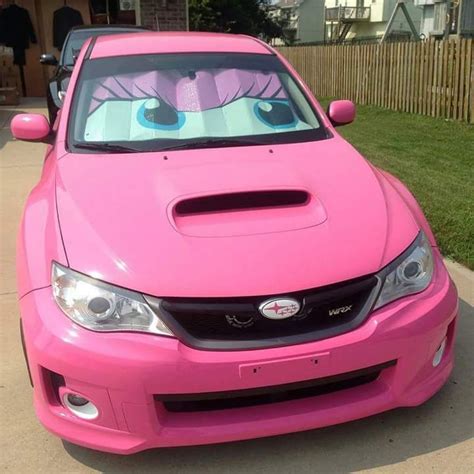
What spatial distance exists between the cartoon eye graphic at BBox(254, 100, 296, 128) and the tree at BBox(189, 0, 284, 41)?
2866 cm

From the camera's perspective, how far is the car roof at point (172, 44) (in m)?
3.86

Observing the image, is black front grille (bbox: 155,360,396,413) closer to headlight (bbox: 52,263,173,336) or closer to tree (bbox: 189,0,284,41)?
headlight (bbox: 52,263,173,336)

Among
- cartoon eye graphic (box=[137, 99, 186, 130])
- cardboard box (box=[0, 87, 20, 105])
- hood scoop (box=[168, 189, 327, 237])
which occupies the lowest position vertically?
cardboard box (box=[0, 87, 20, 105])

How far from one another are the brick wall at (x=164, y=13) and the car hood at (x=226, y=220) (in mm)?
13081

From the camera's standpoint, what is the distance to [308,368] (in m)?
2.27

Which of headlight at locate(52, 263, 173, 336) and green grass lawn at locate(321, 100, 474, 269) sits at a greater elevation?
headlight at locate(52, 263, 173, 336)

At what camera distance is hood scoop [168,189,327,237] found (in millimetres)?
2512

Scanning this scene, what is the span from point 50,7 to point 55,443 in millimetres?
14091

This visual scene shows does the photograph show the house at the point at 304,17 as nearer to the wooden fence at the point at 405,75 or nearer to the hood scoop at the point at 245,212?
the wooden fence at the point at 405,75

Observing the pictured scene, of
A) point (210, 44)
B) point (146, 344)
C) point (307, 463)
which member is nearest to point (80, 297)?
point (146, 344)

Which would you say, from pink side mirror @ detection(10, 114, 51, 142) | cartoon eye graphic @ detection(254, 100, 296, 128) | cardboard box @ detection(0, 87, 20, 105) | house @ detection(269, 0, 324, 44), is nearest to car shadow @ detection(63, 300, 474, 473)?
cartoon eye graphic @ detection(254, 100, 296, 128)

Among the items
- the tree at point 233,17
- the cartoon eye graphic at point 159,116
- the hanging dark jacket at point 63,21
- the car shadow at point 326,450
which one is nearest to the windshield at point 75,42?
the hanging dark jacket at point 63,21

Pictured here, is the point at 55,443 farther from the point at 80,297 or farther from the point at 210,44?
the point at 210,44

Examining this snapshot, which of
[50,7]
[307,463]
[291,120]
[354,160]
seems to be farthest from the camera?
[50,7]
